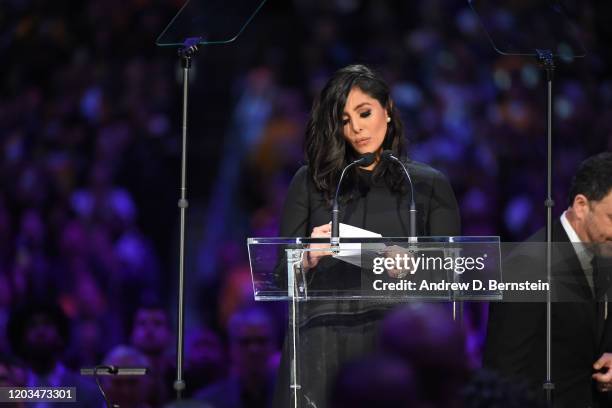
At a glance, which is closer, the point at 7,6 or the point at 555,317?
the point at 555,317

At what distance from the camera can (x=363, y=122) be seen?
392cm

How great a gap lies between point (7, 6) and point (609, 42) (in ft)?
13.2

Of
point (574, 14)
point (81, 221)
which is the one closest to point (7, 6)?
point (81, 221)

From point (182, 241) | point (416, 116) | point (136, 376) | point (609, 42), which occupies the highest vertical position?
point (609, 42)

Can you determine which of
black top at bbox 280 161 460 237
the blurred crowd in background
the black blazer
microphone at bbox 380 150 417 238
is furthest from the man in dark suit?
the blurred crowd in background

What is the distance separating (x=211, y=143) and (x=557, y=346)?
346 cm

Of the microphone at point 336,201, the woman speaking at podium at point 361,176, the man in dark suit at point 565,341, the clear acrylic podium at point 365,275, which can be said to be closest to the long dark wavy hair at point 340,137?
the woman speaking at podium at point 361,176

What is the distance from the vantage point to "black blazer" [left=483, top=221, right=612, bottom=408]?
12.7 ft

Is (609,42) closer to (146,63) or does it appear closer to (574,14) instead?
(574,14)

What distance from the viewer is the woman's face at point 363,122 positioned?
390cm

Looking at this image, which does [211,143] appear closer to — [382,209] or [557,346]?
[382,209]

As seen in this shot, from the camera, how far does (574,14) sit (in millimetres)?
6797

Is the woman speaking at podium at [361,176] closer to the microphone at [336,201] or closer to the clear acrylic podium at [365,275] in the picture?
the microphone at [336,201]

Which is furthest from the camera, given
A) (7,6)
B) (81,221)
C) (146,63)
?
(7,6)
